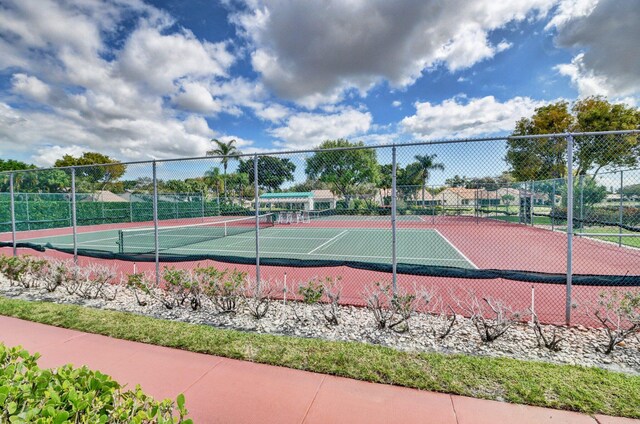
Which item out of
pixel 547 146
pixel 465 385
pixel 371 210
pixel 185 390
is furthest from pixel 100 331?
pixel 547 146

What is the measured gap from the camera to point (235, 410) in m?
2.68

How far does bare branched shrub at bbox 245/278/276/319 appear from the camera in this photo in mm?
4719

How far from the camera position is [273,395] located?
2879mm

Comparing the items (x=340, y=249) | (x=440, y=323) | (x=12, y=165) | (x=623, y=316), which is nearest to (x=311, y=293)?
(x=440, y=323)

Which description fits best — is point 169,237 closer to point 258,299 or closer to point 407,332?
point 258,299

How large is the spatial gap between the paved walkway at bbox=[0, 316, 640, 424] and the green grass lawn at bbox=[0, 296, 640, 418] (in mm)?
103

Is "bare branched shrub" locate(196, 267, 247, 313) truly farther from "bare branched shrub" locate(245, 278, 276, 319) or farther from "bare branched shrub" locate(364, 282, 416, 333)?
"bare branched shrub" locate(364, 282, 416, 333)

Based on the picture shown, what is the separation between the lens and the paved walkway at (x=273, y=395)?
257cm

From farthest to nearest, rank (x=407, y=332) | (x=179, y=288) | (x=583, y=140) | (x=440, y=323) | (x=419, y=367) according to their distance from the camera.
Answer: (x=583, y=140) → (x=179, y=288) → (x=440, y=323) → (x=407, y=332) → (x=419, y=367)

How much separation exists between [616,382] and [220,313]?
16.4 ft

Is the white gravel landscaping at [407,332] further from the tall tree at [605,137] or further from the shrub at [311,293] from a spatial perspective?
the tall tree at [605,137]

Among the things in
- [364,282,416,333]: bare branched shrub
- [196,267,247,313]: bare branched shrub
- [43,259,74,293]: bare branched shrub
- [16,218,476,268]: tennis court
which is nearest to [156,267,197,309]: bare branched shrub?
[196,267,247,313]: bare branched shrub

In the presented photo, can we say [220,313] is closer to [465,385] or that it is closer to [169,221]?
[465,385]

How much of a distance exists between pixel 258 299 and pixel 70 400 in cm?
341
